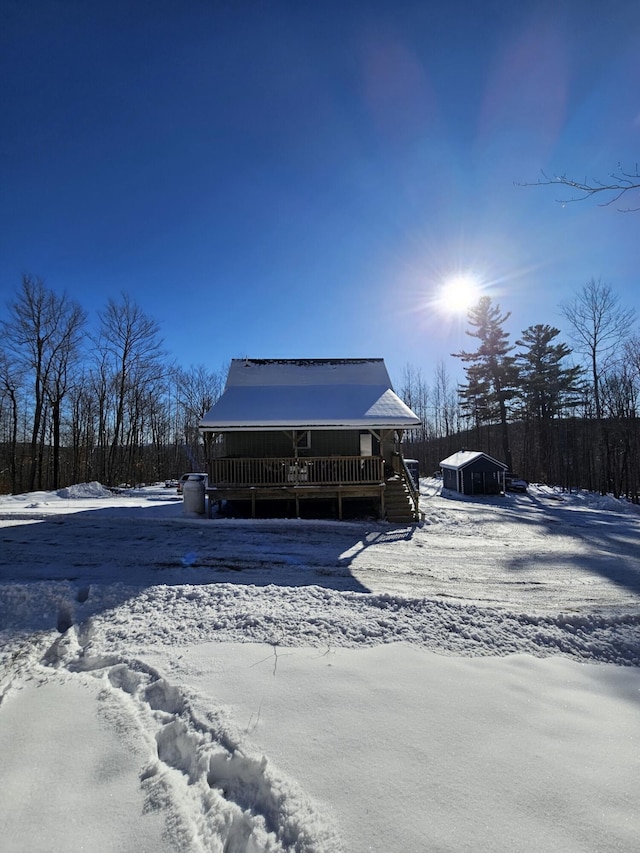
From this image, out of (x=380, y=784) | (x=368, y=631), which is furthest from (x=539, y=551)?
(x=380, y=784)

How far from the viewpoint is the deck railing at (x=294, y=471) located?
451 inches

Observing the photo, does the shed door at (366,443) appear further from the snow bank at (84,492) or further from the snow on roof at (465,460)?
the snow bank at (84,492)

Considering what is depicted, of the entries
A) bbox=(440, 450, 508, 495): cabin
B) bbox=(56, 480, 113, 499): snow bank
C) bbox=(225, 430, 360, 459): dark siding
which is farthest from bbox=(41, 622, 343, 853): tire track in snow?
bbox=(440, 450, 508, 495): cabin

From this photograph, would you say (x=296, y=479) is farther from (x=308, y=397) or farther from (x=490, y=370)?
(x=490, y=370)

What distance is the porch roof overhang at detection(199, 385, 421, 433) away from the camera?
1158 cm

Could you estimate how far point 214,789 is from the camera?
6.53 feet

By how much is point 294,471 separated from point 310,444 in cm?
209

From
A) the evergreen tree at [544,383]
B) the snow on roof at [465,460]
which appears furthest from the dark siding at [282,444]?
the evergreen tree at [544,383]

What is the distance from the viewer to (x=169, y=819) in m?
1.83

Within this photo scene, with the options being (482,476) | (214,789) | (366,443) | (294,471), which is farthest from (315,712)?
(482,476)

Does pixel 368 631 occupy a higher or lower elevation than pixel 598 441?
lower

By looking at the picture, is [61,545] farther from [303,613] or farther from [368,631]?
[368,631]

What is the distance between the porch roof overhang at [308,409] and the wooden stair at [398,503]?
2001 mm

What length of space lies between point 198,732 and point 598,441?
3091 cm
